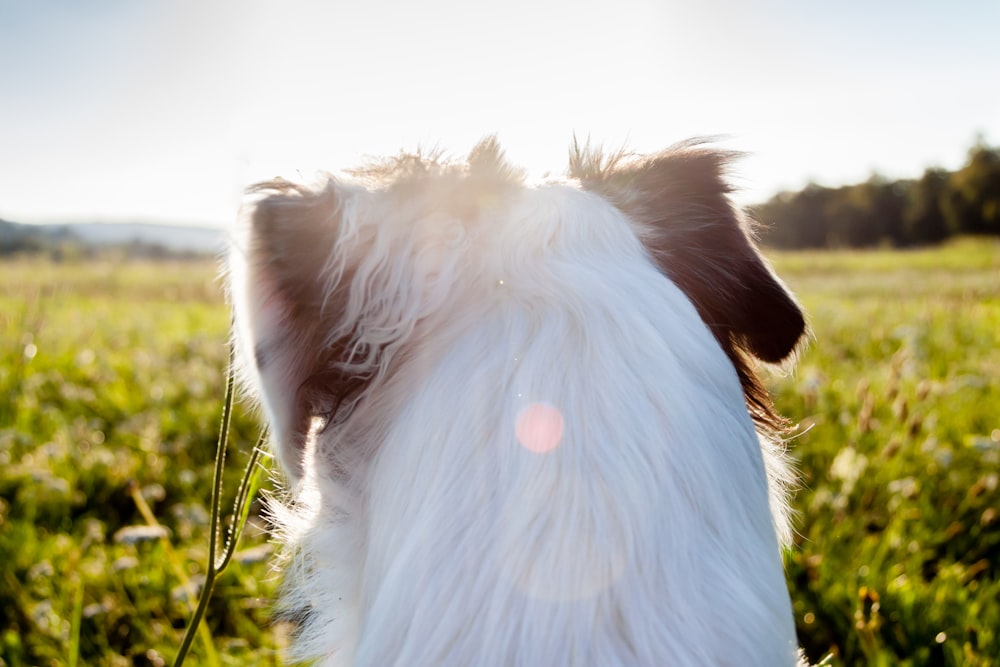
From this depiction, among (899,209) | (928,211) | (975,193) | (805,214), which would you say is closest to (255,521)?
(975,193)

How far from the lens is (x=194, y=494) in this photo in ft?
13.3

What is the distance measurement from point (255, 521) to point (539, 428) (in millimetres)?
3265

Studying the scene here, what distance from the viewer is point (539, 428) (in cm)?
106

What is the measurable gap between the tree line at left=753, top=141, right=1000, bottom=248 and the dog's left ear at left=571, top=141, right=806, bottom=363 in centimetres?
4617

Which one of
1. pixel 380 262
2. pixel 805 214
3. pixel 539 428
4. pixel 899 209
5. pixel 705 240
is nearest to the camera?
pixel 539 428

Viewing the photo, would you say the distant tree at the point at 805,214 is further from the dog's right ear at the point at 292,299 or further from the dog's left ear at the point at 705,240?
the dog's right ear at the point at 292,299

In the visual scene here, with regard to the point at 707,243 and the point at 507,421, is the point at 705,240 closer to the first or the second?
the point at 707,243

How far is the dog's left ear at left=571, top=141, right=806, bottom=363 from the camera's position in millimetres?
1448

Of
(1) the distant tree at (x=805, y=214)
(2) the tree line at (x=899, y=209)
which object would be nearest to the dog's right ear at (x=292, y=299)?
(2) the tree line at (x=899, y=209)

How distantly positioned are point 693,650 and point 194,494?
11.9ft

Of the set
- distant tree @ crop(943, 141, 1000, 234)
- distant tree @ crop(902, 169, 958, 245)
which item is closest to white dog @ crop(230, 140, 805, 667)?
distant tree @ crop(943, 141, 1000, 234)

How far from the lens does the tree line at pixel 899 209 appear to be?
150ft

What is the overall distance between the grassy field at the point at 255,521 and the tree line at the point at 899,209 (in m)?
42.9

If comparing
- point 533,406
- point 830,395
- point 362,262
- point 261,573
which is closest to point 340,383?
point 362,262
